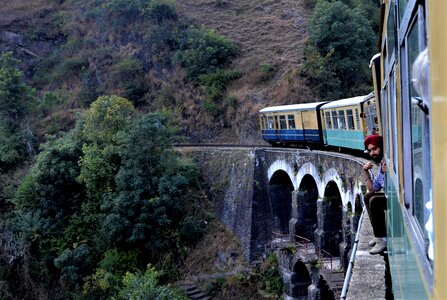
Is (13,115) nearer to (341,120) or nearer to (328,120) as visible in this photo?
(328,120)

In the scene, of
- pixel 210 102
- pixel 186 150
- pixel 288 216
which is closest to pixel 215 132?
pixel 210 102

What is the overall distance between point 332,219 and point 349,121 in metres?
2.93

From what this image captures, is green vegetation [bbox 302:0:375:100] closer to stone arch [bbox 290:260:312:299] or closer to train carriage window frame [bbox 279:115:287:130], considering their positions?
train carriage window frame [bbox 279:115:287:130]

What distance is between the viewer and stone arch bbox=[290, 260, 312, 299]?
17906mm

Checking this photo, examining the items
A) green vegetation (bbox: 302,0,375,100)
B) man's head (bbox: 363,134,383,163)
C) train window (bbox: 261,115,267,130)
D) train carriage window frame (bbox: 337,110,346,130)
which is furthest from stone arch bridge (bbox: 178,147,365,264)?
man's head (bbox: 363,134,383,163)

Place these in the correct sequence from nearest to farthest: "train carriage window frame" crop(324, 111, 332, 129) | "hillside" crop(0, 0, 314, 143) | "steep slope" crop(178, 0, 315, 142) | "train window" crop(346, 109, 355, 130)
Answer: "train window" crop(346, 109, 355, 130) < "train carriage window frame" crop(324, 111, 332, 129) < "steep slope" crop(178, 0, 315, 142) < "hillside" crop(0, 0, 314, 143)

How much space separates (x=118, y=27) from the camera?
34.2 meters

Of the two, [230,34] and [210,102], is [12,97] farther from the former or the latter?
[230,34]

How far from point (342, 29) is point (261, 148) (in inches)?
413

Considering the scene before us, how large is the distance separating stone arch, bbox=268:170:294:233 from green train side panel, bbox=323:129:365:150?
3.92 metres

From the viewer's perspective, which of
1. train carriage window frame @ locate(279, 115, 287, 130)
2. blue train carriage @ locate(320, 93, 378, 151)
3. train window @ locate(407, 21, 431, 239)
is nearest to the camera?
train window @ locate(407, 21, 431, 239)

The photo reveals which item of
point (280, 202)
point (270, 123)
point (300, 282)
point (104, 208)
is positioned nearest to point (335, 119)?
point (300, 282)

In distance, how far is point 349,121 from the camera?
1532cm

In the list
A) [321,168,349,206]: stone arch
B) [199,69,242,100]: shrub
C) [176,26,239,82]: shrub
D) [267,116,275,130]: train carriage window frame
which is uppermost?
[176,26,239,82]: shrub
